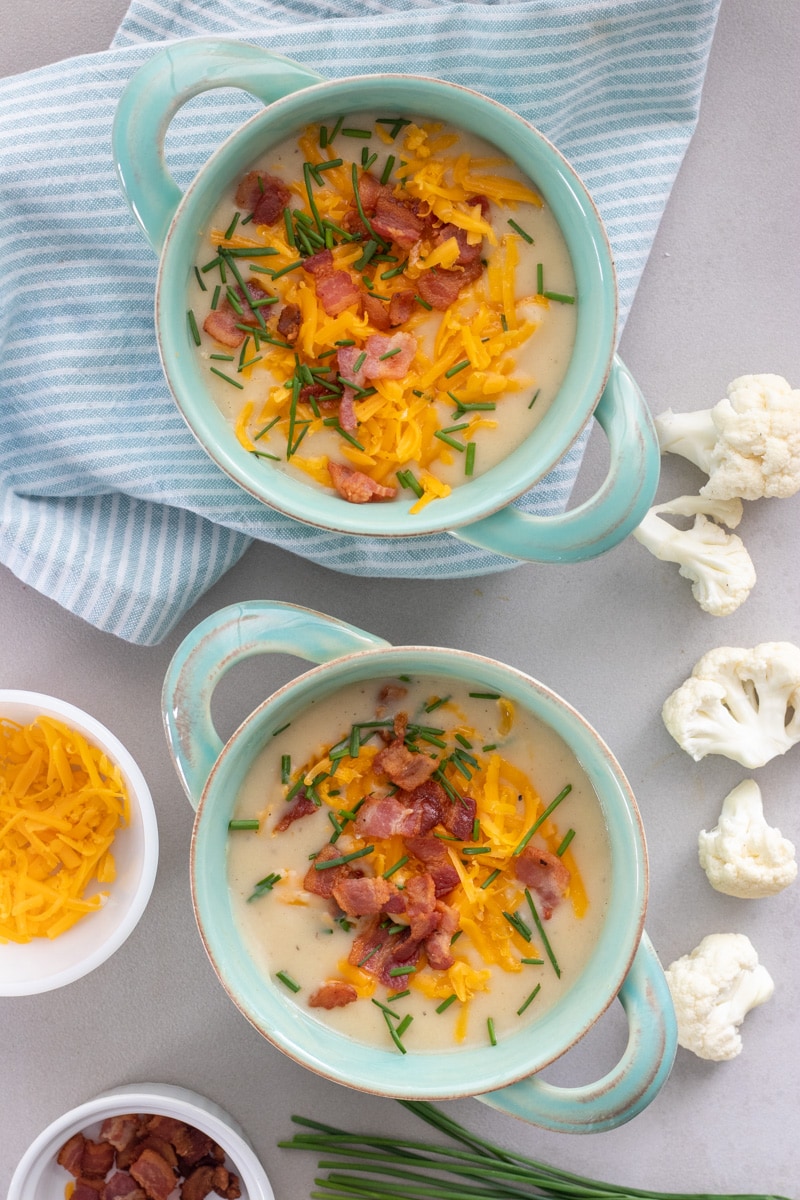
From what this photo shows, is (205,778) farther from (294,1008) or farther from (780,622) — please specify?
(780,622)

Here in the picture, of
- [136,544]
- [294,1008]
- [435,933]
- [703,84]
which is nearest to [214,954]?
[294,1008]

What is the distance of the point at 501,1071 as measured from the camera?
154cm

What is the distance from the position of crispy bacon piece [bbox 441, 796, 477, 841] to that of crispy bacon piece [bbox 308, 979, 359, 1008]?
0.28 m

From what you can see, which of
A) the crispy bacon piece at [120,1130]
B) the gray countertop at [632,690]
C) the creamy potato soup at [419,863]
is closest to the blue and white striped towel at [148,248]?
the gray countertop at [632,690]

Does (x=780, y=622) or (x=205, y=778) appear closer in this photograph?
(x=205, y=778)

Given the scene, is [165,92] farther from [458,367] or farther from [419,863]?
[419,863]

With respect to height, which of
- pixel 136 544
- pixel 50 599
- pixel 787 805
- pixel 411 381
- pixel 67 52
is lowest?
pixel 787 805

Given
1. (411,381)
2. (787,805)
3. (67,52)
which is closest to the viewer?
(411,381)

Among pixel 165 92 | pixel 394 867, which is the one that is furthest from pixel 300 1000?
pixel 165 92

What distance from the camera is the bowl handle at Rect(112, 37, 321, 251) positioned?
134 centimetres

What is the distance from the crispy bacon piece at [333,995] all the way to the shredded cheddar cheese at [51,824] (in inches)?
17.3

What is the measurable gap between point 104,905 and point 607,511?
3.51 ft

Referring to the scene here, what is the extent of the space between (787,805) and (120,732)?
1.18 m

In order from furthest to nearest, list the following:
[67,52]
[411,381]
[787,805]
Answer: [787,805]
[67,52]
[411,381]
